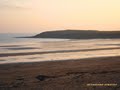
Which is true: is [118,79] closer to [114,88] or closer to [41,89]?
[114,88]

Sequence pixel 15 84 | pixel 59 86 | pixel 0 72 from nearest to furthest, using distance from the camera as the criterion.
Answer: pixel 59 86
pixel 15 84
pixel 0 72

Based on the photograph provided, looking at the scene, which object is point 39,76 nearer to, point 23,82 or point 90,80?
point 23,82

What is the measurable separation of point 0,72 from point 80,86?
23.8ft

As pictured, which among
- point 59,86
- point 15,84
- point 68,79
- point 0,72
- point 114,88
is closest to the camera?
point 114,88

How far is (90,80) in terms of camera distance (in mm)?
13492

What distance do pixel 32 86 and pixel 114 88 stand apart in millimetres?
3400

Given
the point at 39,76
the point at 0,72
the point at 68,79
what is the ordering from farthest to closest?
the point at 0,72, the point at 39,76, the point at 68,79

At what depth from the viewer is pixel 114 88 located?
37.0 feet

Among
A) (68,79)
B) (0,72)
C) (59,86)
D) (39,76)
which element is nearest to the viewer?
(59,86)

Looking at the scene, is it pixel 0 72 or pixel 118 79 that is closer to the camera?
pixel 118 79

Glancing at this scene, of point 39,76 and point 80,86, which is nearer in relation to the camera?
point 80,86

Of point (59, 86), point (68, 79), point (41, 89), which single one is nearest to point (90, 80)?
point (68, 79)

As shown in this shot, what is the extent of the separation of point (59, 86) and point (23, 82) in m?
2.23

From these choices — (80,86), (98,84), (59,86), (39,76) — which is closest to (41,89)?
(59,86)
